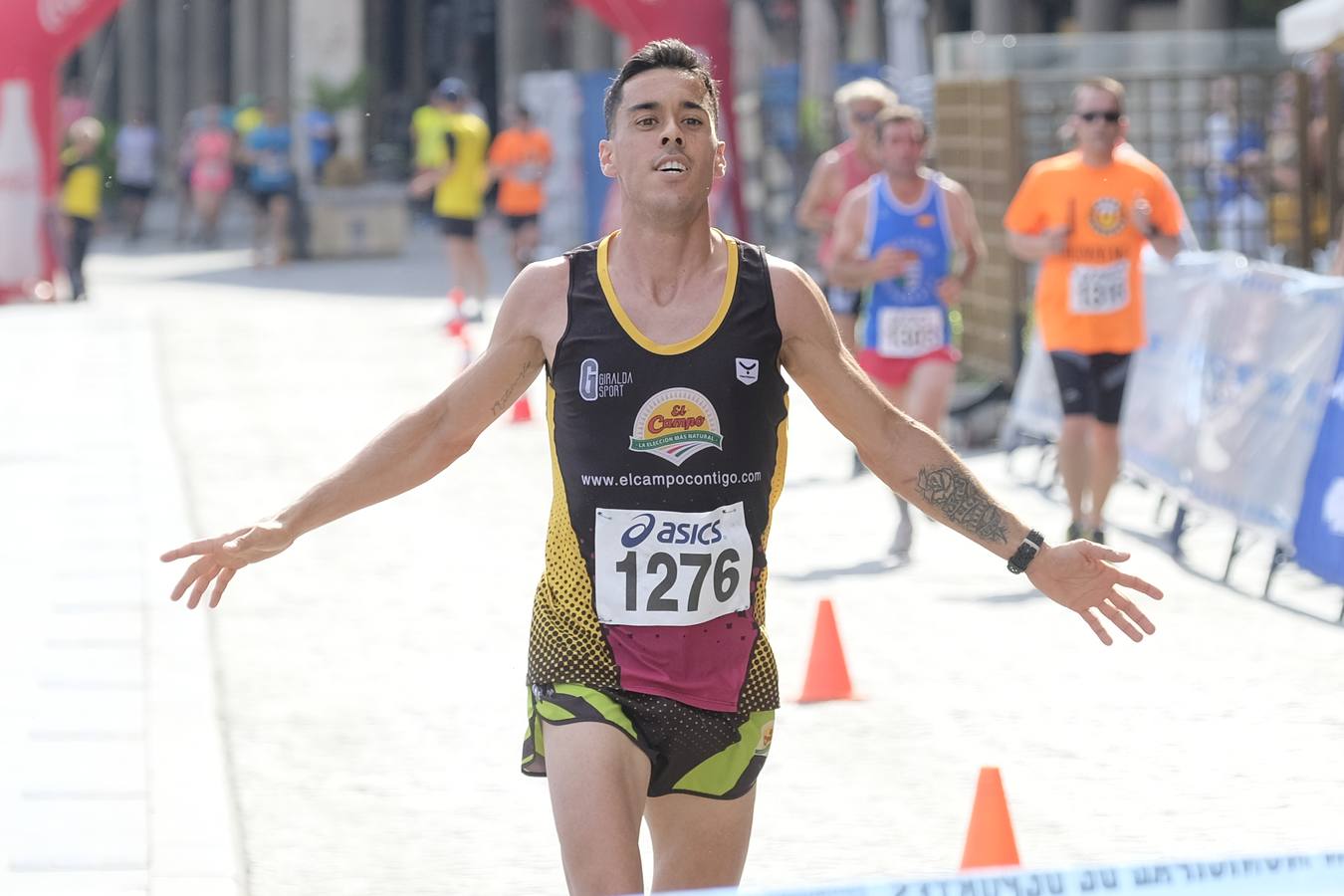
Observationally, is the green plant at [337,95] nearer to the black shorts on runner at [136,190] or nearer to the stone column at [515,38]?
the black shorts on runner at [136,190]

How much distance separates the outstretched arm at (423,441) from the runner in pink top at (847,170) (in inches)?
329

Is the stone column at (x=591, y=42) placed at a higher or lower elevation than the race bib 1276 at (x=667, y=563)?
higher

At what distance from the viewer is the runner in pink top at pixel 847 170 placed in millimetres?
12656

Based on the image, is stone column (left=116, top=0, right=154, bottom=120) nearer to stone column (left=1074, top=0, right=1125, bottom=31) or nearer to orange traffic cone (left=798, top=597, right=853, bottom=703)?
stone column (left=1074, top=0, right=1125, bottom=31)

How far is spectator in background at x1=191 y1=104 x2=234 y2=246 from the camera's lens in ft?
115

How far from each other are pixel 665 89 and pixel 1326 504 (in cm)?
563

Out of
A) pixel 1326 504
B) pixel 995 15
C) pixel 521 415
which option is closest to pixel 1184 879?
pixel 1326 504

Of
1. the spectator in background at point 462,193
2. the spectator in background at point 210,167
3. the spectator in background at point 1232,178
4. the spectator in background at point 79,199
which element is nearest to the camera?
the spectator in background at point 1232,178

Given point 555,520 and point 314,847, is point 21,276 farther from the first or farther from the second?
point 555,520

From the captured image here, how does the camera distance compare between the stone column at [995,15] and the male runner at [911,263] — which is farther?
the stone column at [995,15]

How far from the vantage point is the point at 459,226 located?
22.0 meters

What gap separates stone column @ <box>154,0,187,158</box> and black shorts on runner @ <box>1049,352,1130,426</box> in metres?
51.9

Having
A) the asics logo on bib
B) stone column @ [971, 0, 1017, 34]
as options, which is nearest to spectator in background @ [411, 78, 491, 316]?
stone column @ [971, 0, 1017, 34]

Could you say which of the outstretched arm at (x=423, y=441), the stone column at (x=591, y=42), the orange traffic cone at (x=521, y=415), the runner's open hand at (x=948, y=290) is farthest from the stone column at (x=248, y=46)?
the outstretched arm at (x=423, y=441)
